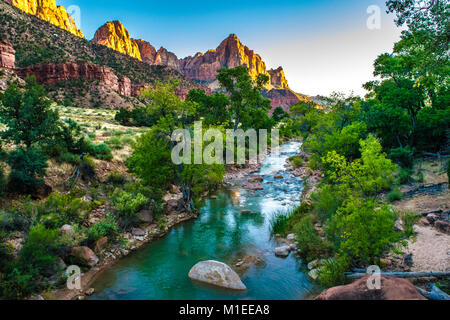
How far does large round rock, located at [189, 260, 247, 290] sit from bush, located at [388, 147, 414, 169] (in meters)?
14.5

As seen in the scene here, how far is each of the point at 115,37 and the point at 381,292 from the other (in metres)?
193

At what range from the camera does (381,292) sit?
17.4 feet

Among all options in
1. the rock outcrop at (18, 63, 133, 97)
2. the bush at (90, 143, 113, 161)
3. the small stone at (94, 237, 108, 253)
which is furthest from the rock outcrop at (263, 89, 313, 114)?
the small stone at (94, 237, 108, 253)

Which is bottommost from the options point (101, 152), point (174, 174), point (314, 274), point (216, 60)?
point (314, 274)

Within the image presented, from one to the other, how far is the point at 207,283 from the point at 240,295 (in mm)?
1277

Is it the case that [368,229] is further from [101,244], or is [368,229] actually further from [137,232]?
[101,244]

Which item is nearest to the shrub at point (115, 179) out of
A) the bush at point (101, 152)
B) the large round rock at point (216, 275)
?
the bush at point (101, 152)

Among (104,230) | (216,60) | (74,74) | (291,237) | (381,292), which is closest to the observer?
(381,292)

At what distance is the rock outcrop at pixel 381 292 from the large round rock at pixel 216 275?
3222 mm

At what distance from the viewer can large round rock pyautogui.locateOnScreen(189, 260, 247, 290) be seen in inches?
324

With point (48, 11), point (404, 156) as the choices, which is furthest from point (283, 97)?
point (404, 156)

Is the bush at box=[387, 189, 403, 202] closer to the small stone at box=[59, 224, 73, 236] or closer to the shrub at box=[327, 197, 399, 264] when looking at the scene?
the shrub at box=[327, 197, 399, 264]

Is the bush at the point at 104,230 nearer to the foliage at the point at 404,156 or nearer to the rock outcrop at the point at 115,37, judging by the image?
the foliage at the point at 404,156

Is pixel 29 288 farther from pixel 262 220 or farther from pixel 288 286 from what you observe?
pixel 262 220
